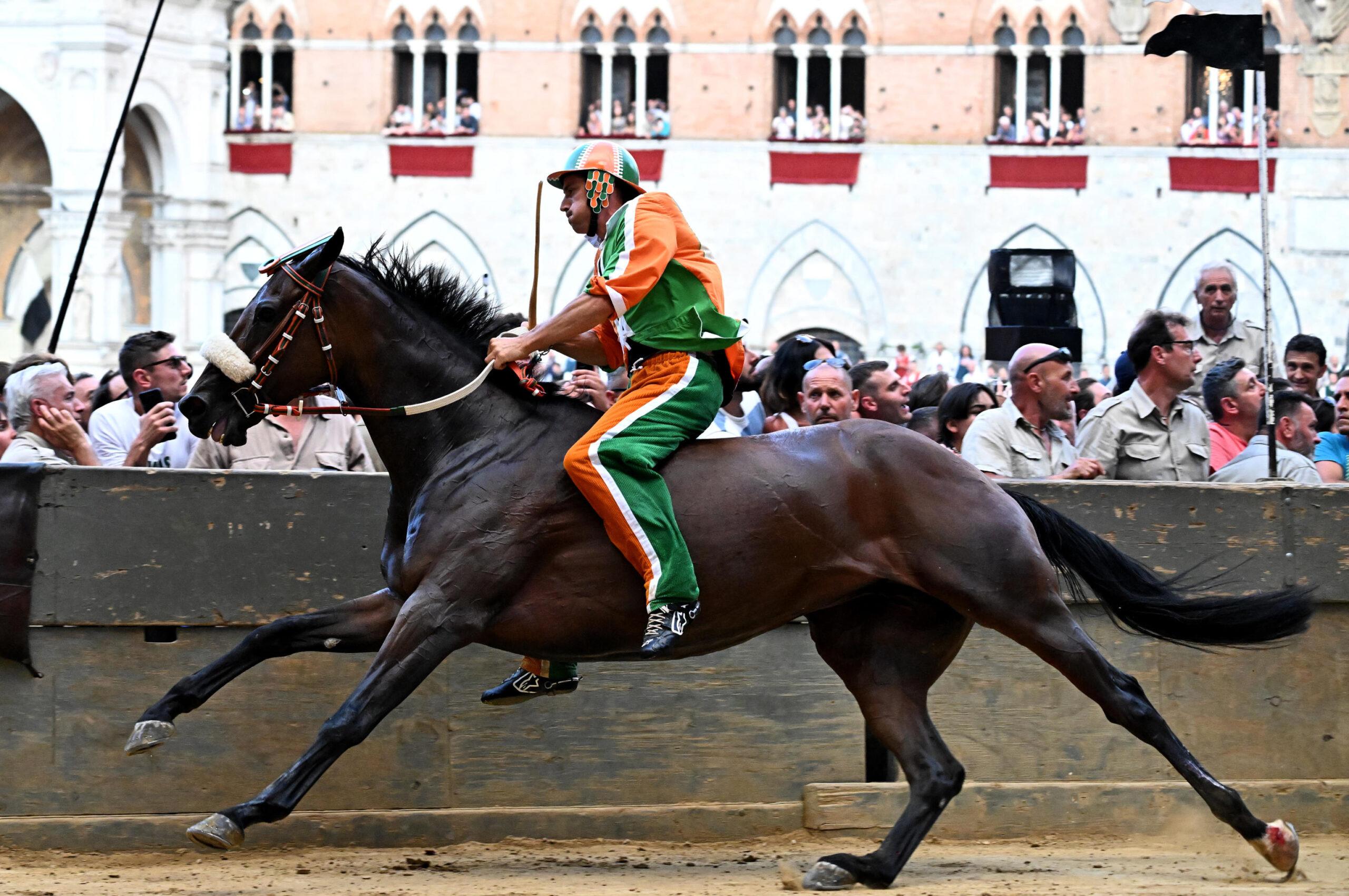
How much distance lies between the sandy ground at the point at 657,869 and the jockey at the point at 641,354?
744mm

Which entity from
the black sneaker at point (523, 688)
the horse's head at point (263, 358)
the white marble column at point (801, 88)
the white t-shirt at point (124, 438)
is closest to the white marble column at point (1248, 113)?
the white marble column at point (801, 88)

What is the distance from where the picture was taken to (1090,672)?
5.95 meters

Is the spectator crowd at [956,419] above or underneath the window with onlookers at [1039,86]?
underneath

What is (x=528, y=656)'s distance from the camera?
242 inches

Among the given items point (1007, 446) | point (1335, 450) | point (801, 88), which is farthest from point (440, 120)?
point (1007, 446)

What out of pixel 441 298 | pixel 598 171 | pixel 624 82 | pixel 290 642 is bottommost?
pixel 290 642

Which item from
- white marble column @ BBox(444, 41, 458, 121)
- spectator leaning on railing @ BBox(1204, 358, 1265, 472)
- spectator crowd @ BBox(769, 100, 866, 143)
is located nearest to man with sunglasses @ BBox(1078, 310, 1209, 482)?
Result: spectator leaning on railing @ BBox(1204, 358, 1265, 472)

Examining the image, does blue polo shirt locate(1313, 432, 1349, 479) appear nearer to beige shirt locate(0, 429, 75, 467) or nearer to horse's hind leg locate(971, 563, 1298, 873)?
horse's hind leg locate(971, 563, 1298, 873)

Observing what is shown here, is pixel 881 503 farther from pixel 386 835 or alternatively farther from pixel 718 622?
pixel 386 835

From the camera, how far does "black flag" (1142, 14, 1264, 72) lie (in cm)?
876

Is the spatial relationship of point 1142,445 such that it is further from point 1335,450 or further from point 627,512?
point 627,512

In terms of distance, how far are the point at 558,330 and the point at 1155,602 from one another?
101 inches

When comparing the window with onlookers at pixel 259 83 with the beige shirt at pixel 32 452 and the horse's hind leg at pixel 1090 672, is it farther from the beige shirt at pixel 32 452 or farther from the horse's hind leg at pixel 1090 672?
the horse's hind leg at pixel 1090 672

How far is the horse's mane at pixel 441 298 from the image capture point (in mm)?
6125
